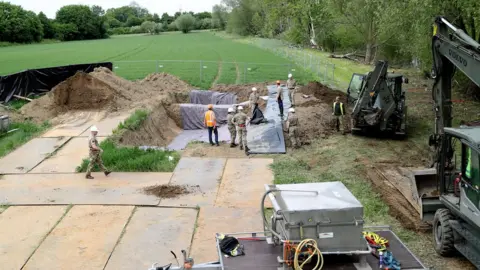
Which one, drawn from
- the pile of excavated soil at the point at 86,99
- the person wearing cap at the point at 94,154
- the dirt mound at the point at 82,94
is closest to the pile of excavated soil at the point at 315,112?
the person wearing cap at the point at 94,154

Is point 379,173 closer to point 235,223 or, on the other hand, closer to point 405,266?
point 235,223

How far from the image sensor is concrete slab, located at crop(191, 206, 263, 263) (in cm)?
1098

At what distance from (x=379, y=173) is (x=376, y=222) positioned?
3.70 metres

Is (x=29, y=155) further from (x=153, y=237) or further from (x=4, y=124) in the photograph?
(x=153, y=237)

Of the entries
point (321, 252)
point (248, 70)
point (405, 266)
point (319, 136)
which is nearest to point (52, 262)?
point (321, 252)

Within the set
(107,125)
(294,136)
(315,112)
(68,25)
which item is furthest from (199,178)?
(68,25)

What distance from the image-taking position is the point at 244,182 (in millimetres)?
15312

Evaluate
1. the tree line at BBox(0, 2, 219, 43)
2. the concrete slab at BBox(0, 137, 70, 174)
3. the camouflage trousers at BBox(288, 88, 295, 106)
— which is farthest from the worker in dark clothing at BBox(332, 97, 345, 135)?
the tree line at BBox(0, 2, 219, 43)

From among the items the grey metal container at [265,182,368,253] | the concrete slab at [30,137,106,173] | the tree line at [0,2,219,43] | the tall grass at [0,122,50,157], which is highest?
the tree line at [0,2,219,43]

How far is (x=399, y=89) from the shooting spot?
1998 centimetres

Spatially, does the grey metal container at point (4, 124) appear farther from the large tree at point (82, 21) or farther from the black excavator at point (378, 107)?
the large tree at point (82, 21)

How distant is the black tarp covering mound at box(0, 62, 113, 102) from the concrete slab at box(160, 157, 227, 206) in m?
16.2

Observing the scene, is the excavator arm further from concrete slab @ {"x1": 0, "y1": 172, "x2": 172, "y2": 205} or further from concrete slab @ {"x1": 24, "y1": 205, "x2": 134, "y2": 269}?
concrete slab @ {"x1": 24, "y1": 205, "x2": 134, "y2": 269}

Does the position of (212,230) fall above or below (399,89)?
below
